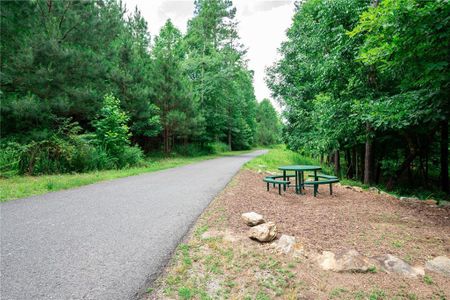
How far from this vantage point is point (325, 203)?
5816 mm

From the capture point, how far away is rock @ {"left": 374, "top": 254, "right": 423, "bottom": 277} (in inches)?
105

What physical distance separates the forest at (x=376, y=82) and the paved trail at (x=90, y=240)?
4.99 metres

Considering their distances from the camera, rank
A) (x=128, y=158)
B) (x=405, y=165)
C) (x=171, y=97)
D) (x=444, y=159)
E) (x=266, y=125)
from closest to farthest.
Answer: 1. (x=444, y=159)
2. (x=405, y=165)
3. (x=128, y=158)
4. (x=171, y=97)
5. (x=266, y=125)

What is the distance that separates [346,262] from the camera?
2.75 metres

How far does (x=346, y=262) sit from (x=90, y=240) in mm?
3363

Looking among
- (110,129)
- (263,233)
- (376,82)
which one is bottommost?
(263,233)

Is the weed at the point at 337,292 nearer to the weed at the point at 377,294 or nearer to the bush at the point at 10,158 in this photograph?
the weed at the point at 377,294

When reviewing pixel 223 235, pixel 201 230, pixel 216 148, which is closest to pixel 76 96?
pixel 201 230

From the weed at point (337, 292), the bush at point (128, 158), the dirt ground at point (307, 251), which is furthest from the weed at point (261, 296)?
the bush at point (128, 158)

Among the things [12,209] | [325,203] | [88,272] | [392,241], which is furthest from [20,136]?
[392,241]

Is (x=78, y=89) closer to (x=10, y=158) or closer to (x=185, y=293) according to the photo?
(x=10, y=158)

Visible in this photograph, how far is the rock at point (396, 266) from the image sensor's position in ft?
8.77

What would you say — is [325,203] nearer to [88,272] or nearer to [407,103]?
[407,103]

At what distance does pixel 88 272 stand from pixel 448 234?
5.24 metres
